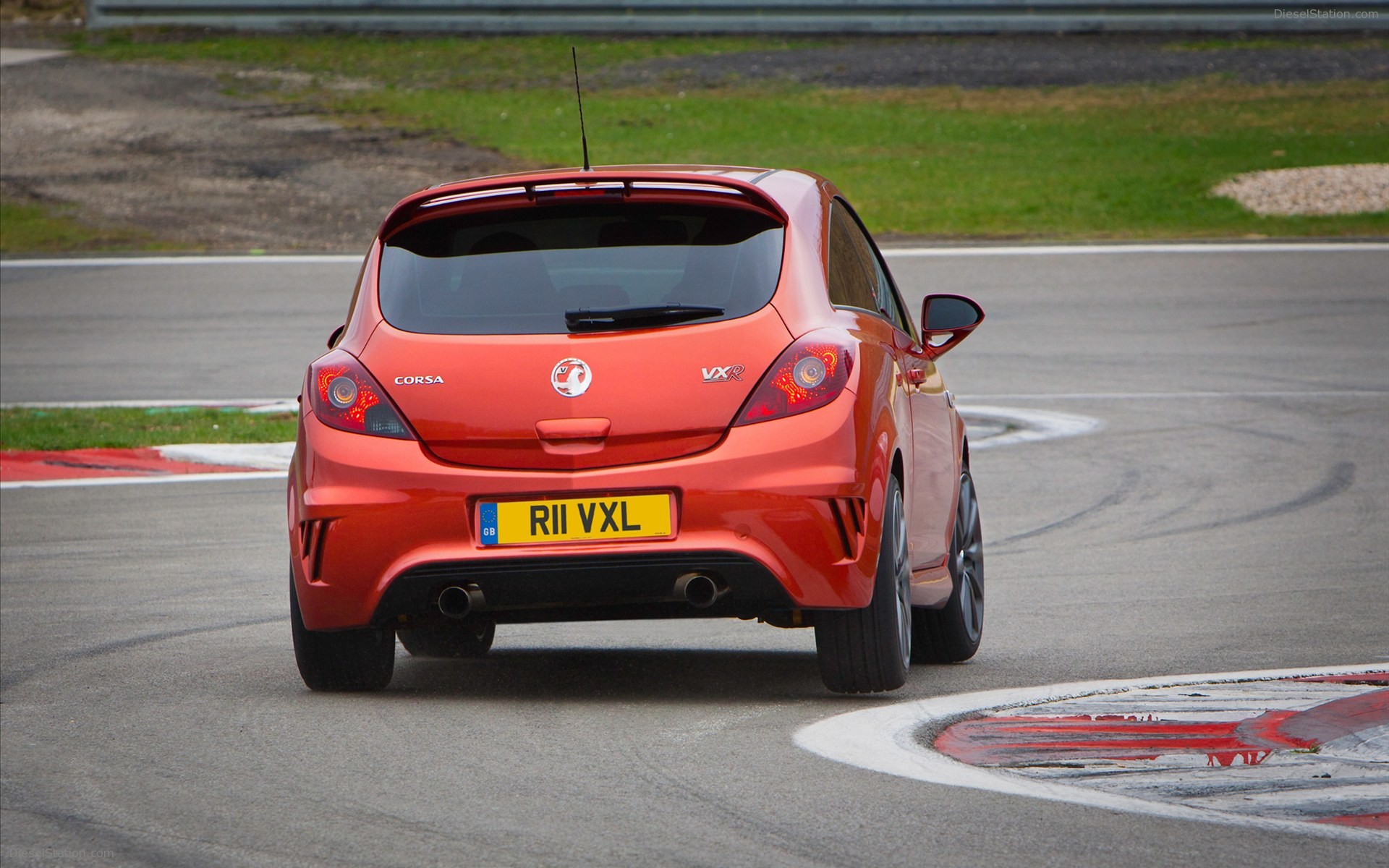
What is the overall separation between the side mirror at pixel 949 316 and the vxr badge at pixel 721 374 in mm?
1380

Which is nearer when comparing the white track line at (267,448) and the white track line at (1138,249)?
the white track line at (267,448)

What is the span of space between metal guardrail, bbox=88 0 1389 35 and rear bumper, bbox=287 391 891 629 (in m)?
32.9

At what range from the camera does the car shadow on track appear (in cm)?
654

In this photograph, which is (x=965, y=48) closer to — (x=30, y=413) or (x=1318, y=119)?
(x=1318, y=119)

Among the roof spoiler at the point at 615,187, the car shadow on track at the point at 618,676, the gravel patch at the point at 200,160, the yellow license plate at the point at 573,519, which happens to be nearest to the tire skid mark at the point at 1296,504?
the car shadow on track at the point at 618,676

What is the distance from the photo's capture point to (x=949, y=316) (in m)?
7.27

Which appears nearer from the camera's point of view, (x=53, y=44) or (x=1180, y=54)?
(x=1180, y=54)

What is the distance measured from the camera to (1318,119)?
32.3 meters

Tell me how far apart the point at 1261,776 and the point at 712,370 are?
1.85m

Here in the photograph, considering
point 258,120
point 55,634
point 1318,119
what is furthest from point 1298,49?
point 55,634

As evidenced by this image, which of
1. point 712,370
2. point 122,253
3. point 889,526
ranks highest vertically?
point 712,370

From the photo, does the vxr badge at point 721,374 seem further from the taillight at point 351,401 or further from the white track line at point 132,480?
the white track line at point 132,480

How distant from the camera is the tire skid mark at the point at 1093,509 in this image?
10305mm

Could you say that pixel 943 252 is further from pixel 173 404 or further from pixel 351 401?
pixel 351 401
